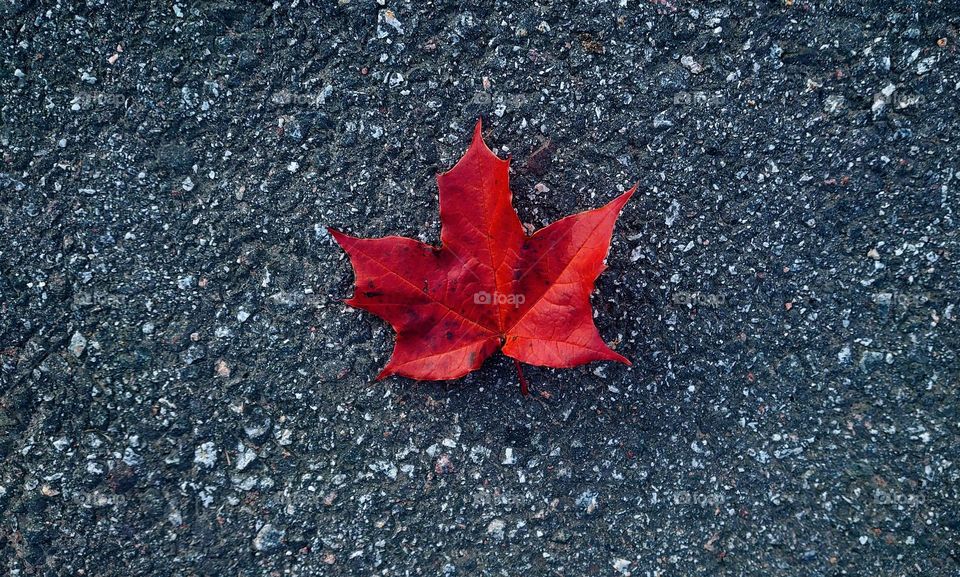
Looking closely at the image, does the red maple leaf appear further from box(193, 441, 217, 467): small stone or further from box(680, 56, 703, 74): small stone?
box(193, 441, 217, 467): small stone

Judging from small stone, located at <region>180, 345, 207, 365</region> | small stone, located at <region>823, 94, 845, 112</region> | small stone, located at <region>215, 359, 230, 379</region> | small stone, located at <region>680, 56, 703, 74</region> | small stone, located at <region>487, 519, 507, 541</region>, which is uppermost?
small stone, located at <region>680, 56, 703, 74</region>

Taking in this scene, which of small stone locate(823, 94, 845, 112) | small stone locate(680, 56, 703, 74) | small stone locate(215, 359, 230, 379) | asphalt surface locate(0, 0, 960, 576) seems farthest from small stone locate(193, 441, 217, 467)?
small stone locate(823, 94, 845, 112)

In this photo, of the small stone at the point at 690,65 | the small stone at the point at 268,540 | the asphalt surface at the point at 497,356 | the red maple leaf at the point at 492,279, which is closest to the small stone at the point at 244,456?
the asphalt surface at the point at 497,356

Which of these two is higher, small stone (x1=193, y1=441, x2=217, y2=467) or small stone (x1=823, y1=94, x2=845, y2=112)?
small stone (x1=823, y1=94, x2=845, y2=112)

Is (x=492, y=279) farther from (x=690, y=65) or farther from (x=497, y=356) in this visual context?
(x=690, y=65)

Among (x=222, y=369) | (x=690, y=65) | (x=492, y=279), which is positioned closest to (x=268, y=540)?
(x=222, y=369)

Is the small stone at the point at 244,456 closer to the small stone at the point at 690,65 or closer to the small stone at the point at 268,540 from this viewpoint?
the small stone at the point at 268,540
